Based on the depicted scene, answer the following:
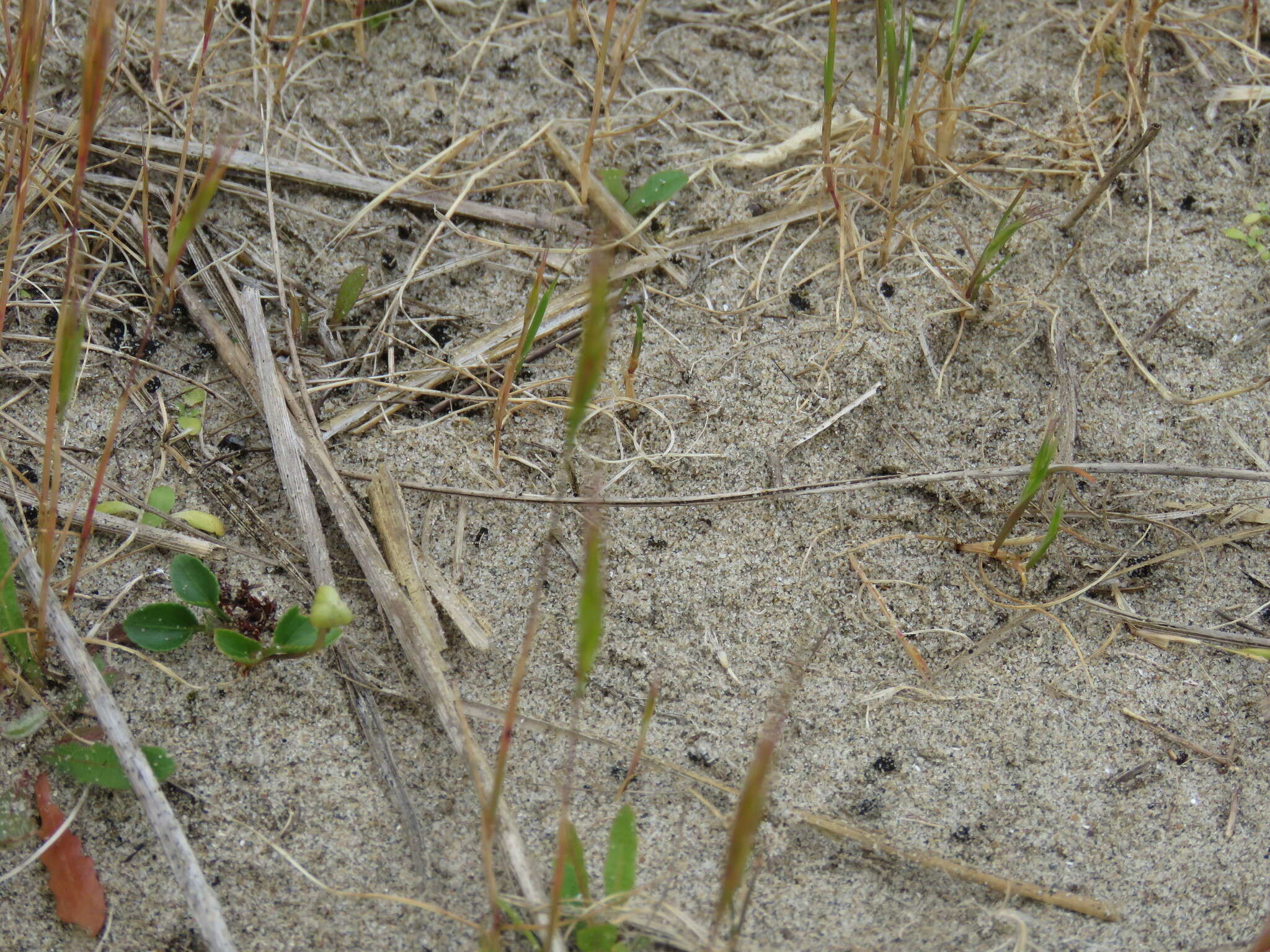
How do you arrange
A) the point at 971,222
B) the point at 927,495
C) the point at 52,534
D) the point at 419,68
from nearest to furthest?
the point at 52,534 < the point at 927,495 < the point at 971,222 < the point at 419,68

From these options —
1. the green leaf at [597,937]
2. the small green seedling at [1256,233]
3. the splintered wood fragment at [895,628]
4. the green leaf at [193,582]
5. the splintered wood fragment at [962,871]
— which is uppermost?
the small green seedling at [1256,233]

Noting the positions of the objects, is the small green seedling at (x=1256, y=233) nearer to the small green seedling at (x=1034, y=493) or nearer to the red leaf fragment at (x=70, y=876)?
the small green seedling at (x=1034, y=493)

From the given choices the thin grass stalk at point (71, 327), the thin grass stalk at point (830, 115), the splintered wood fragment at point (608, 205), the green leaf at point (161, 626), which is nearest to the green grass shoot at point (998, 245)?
the thin grass stalk at point (830, 115)

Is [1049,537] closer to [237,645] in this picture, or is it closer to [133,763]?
[237,645]

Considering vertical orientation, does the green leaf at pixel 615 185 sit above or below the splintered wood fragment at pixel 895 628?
above

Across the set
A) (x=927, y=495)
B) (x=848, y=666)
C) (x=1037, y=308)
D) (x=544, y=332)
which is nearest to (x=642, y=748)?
(x=848, y=666)

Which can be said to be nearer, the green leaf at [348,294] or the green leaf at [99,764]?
the green leaf at [99,764]

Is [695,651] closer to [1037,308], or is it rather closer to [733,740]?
[733,740]
